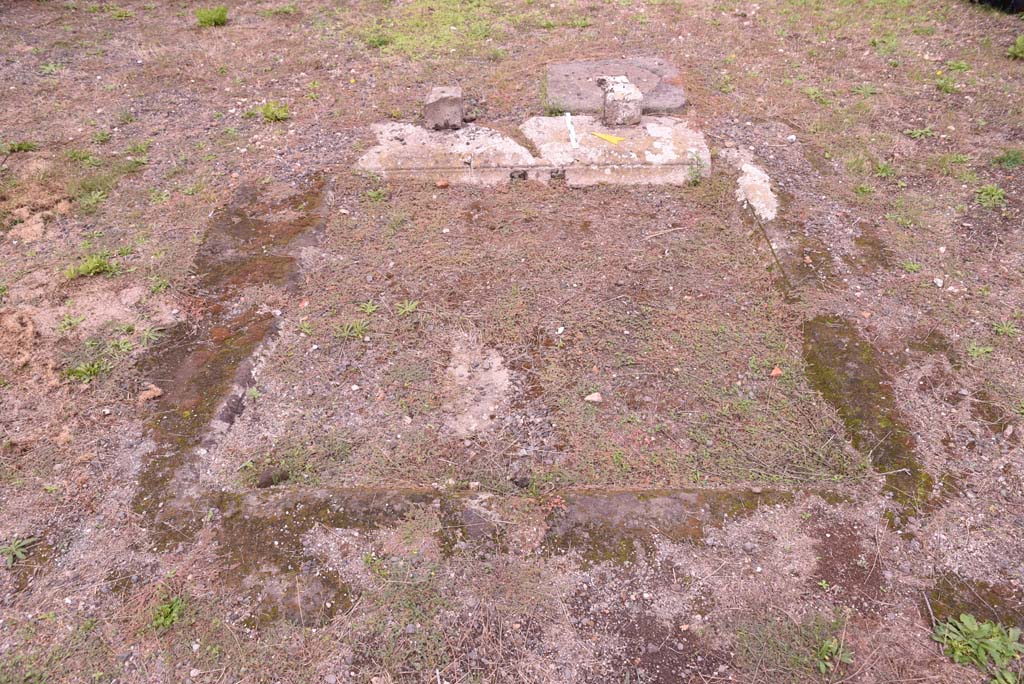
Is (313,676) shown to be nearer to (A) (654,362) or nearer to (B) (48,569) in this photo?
(B) (48,569)

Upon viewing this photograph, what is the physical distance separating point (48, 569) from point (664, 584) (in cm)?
252

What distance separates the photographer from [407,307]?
368 centimetres

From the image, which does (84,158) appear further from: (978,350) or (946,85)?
(946,85)

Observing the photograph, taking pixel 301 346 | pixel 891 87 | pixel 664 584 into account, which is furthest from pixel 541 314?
pixel 891 87

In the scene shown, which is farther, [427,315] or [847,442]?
[427,315]

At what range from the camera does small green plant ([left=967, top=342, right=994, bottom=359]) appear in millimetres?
3283

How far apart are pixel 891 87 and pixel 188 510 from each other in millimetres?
6539

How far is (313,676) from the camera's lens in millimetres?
2201

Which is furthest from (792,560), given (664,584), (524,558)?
(524,558)

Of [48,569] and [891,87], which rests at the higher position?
[891,87]

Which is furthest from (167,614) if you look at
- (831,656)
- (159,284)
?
(831,656)

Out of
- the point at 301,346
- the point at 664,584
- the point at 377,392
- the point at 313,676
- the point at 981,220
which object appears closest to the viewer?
the point at 313,676

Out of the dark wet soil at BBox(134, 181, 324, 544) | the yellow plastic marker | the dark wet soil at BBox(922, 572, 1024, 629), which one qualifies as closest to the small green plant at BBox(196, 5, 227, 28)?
the dark wet soil at BBox(134, 181, 324, 544)

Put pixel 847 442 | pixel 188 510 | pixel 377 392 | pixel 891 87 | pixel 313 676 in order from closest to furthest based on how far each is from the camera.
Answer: pixel 313 676, pixel 188 510, pixel 847 442, pixel 377 392, pixel 891 87
